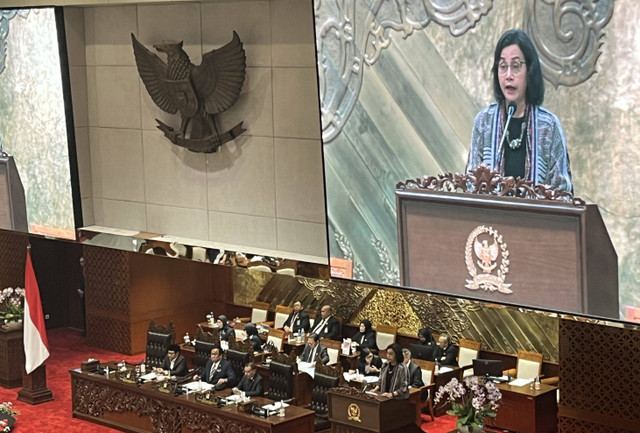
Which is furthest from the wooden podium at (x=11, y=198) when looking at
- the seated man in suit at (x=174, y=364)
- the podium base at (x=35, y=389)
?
the seated man in suit at (x=174, y=364)

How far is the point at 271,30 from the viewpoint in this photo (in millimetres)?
11852

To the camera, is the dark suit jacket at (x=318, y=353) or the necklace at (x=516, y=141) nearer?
the necklace at (x=516, y=141)

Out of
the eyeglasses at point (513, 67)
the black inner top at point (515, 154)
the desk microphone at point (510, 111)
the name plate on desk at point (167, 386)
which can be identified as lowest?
the name plate on desk at point (167, 386)

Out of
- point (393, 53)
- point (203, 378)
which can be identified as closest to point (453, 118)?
point (393, 53)

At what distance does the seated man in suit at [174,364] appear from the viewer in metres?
14.0

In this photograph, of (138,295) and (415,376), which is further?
(138,295)

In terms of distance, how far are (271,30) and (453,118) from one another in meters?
3.20

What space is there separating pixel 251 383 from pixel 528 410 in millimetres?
3369

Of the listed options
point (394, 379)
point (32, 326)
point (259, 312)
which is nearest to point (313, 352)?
point (394, 379)

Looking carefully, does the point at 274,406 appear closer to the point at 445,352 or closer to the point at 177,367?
the point at 177,367

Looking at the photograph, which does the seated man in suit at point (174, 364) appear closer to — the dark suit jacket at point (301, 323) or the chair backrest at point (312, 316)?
the dark suit jacket at point (301, 323)

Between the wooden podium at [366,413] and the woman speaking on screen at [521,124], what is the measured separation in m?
3.62

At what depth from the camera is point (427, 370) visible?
45.5ft

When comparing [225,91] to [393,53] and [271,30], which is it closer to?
[271,30]
